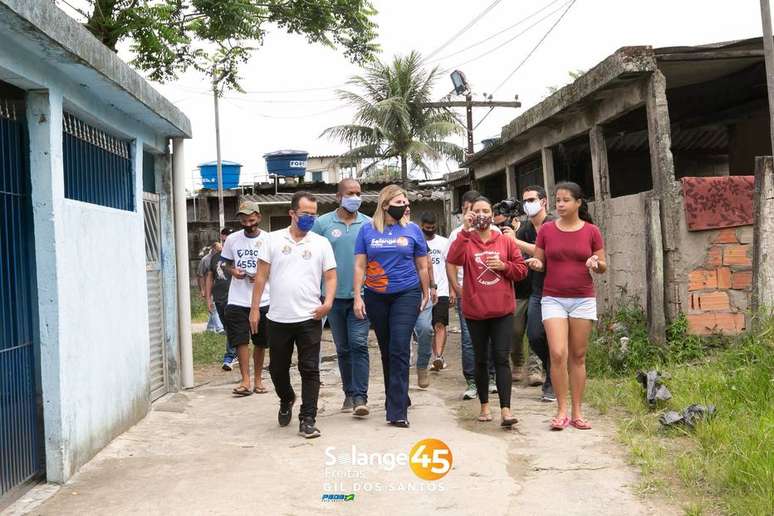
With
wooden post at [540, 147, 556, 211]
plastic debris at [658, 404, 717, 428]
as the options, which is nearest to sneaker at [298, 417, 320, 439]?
plastic debris at [658, 404, 717, 428]

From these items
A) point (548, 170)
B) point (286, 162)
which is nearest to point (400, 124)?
point (286, 162)

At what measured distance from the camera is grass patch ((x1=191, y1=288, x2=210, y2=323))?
19.2 m

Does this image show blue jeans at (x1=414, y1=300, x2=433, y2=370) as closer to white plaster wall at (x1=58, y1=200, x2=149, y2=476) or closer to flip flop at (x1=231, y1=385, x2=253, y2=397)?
flip flop at (x1=231, y1=385, x2=253, y2=397)

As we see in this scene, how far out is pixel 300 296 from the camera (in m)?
6.02

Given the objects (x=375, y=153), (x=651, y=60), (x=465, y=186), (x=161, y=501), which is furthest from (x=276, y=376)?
(x=375, y=153)

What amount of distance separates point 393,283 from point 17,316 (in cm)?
264

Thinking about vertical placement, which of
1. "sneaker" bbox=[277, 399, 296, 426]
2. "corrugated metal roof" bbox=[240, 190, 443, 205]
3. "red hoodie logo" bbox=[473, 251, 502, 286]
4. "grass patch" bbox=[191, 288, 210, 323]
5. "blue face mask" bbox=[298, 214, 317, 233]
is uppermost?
"corrugated metal roof" bbox=[240, 190, 443, 205]

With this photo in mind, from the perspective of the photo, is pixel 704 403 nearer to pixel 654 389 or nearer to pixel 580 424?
pixel 654 389

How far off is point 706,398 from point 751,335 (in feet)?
3.46

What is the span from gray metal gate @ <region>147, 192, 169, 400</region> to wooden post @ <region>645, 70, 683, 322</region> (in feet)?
16.5

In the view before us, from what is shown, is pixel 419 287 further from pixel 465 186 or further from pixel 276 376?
pixel 465 186

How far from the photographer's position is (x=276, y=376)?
6172mm

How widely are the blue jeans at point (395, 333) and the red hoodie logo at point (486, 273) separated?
500 millimetres

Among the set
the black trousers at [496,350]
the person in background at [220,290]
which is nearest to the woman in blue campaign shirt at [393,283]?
the black trousers at [496,350]
